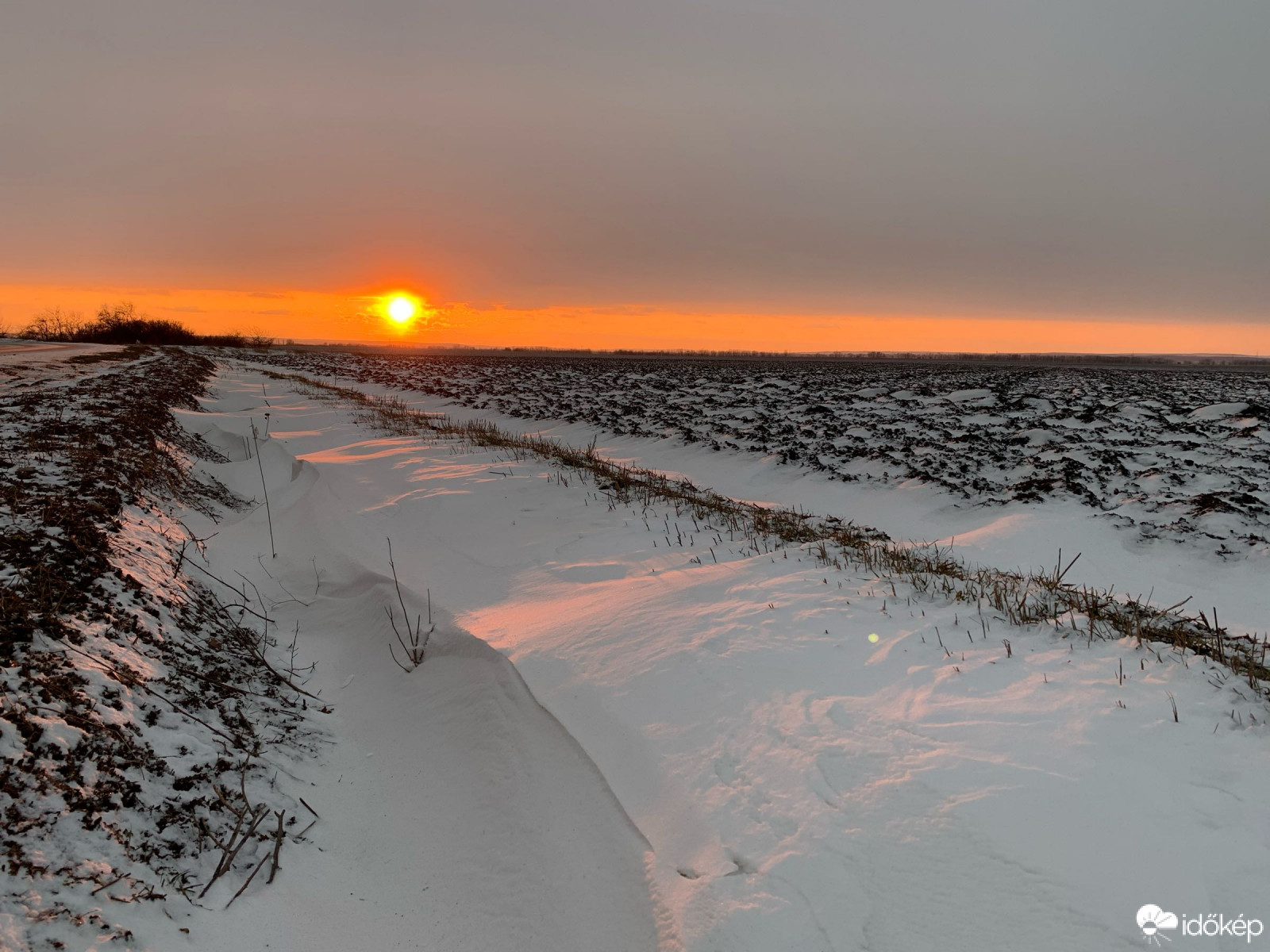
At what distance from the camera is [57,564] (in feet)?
12.3

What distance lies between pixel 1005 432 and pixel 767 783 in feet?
44.7

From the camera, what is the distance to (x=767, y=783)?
9.87ft

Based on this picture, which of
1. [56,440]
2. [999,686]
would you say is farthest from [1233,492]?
[56,440]

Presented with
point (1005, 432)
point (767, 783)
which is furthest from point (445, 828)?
point (1005, 432)

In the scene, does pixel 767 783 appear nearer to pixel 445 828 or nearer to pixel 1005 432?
pixel 445 828

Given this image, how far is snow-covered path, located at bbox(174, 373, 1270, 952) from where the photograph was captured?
235 cm

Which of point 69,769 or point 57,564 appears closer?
point 69,769

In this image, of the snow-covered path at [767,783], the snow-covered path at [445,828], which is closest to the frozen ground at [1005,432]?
the snow-covered path at [767,783]

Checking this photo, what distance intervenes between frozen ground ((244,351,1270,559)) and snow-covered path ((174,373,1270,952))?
5922 millimetres

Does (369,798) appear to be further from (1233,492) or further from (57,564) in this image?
(1233,492)

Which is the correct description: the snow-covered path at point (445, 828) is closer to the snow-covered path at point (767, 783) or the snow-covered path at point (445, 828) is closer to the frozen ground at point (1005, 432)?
the snow-covered path at point (767, 783)

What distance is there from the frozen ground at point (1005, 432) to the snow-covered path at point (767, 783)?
5.92 m

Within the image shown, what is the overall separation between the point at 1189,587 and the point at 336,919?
27.0 feet

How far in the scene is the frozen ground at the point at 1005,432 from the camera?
8.75 metres
